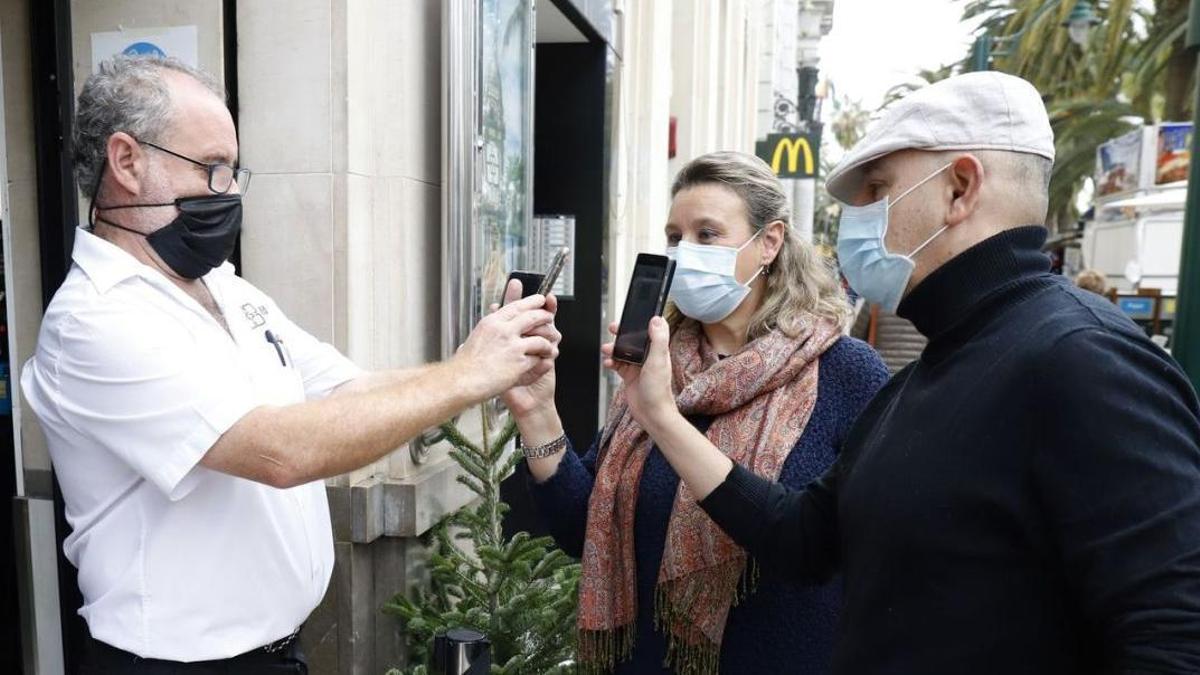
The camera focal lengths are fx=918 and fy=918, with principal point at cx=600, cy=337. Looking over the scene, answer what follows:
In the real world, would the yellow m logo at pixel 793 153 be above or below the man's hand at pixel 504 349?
above

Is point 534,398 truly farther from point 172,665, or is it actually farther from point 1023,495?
point 1023,495

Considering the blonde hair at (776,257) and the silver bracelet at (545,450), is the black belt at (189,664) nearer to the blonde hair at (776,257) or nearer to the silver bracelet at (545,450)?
the silver bracelet at (545,450)

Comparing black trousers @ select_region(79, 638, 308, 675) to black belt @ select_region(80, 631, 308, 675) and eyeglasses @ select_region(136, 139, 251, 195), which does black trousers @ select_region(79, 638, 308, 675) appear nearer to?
black belt @ select_region(80, 631, 308, 675)

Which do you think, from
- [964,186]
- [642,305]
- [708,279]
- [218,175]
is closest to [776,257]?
[708,279]

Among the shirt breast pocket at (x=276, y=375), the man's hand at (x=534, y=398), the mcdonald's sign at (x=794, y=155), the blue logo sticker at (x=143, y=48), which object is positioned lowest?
the man's hand at (x=534, y=398)

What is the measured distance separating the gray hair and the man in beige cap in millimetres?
1371

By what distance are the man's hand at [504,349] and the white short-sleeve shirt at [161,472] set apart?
42 cm

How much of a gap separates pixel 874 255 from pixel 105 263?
4.77 feet

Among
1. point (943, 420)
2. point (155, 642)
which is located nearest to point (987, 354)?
point (943, 420)

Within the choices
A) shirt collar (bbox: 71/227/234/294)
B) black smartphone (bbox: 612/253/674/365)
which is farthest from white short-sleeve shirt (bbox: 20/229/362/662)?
black smartphone (bbox: 612/253/674/365)

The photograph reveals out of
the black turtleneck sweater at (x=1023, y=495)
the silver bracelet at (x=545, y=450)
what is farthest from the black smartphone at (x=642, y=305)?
the black turtleneck sweater at (x=1023, y=495)

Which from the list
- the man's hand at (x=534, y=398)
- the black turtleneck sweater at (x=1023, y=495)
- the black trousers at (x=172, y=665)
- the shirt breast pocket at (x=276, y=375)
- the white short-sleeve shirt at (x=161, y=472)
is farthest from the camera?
the man's hand at (x=534, y=398)

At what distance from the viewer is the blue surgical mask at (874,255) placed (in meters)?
1.56

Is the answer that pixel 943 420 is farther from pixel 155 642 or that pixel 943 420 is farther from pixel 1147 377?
pixel 155 642
